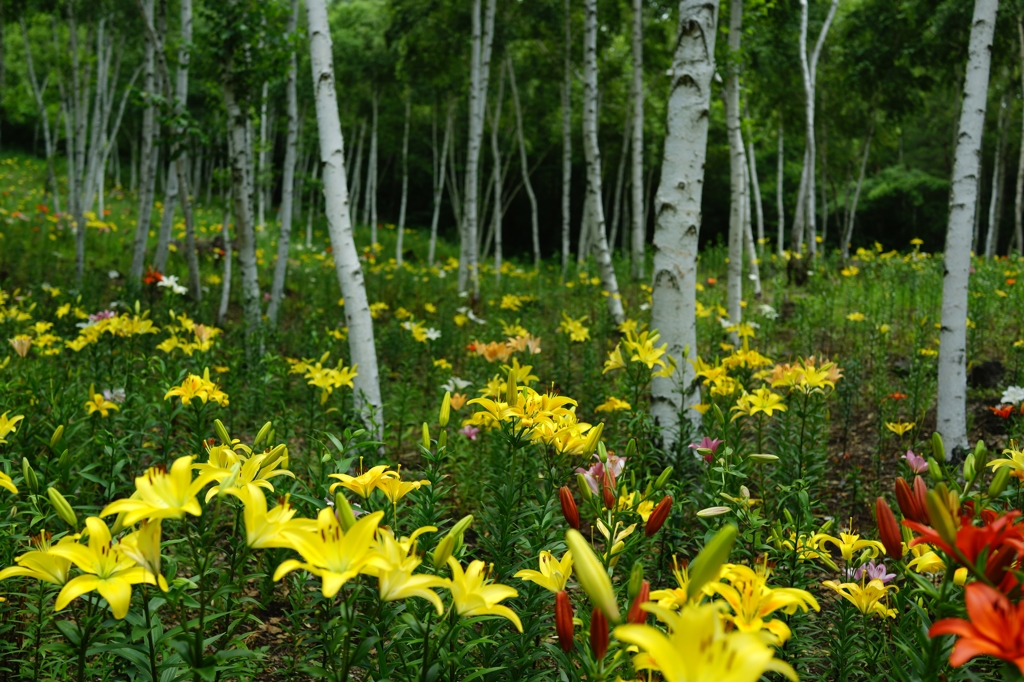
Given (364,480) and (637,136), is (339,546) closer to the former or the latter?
(364,480)

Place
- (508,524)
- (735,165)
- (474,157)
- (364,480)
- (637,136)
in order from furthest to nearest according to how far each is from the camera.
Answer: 1. (637,136)
2. (474,157)
3. (735,165)
4. (508,524)
5. (364,480)

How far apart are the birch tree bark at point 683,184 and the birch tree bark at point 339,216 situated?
164 cm

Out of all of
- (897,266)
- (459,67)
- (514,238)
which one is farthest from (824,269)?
(514,238)

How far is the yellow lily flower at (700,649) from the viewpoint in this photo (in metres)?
0.65

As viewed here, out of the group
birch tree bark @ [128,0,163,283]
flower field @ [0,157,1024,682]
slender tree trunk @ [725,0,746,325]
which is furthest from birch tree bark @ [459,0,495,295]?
birch tree bark @ [128,0,163,283]

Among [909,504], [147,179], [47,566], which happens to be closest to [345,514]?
[47,566]

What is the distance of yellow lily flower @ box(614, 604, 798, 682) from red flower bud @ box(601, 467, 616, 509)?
0.57 m

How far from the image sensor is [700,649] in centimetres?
69

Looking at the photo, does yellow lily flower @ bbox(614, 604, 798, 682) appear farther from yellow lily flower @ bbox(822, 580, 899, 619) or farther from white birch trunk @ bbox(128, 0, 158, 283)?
white birch trunk @ bbox(128, 0, 158, 283)

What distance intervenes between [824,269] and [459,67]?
8.76 metres

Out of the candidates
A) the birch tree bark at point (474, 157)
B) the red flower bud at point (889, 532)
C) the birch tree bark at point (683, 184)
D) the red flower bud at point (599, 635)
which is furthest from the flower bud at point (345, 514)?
the birch tree bark at point (474, 157)

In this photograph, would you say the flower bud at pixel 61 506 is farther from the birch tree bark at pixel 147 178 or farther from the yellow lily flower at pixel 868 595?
the birch tree bark at pixel 147 178

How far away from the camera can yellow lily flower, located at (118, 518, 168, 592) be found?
3.08 feet

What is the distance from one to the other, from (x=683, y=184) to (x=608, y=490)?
2.39m
